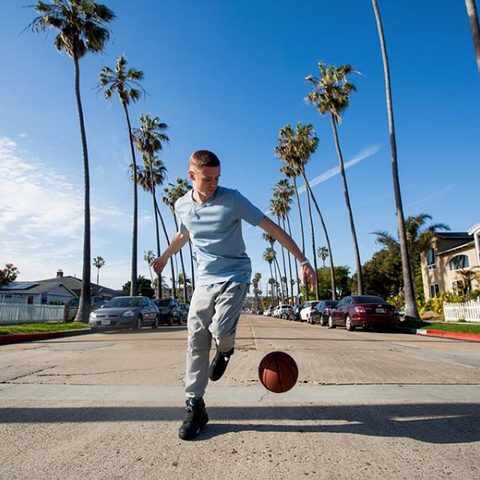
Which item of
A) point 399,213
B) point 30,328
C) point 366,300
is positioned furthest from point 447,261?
point 30,328

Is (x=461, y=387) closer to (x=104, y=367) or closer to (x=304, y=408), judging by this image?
(x=304, y=408)

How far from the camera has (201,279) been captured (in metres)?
3.02

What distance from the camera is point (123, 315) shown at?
15289 millimetres

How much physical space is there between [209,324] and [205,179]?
106 cm

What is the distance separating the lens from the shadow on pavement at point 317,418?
8.64ft

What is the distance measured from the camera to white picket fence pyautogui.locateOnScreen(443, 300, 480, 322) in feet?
60.3

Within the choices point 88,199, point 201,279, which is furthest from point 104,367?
point 88,199

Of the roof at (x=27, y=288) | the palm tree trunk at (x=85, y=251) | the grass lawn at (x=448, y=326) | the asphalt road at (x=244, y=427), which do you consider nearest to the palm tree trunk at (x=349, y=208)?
the grass lawn at (x=448, y=326)

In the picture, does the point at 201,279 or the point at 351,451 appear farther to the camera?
the point at 201,279

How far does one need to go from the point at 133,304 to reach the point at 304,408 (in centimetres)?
1428

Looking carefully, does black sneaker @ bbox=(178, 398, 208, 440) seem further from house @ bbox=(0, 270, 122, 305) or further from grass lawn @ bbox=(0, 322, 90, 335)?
house @ bbox=(0, 270, 122, 305)

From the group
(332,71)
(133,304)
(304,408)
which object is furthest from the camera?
(332,71)

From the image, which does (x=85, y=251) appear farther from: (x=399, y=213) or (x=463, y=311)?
(x=463, y=311)

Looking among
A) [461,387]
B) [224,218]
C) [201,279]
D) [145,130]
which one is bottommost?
[461,387]
